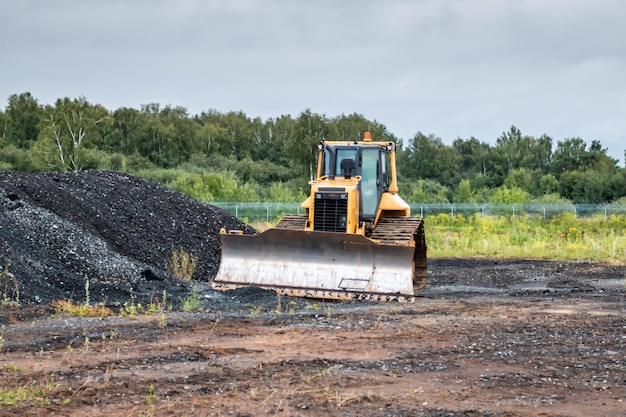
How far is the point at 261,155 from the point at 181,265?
6717cm

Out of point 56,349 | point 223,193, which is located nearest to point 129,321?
point 56,349

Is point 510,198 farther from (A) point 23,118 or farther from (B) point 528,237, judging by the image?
(A) point 23,118

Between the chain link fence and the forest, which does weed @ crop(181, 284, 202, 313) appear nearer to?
the chain link fence

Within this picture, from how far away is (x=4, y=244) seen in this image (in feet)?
47.9

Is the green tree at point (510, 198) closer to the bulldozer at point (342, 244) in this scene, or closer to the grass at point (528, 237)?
the grass at point (528, 237)

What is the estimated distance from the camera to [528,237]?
32.0 meters

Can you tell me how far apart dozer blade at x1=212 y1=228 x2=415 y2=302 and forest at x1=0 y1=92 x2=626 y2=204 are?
96.9ft

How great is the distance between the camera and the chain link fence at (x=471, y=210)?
130ft

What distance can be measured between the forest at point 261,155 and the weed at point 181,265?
25.9 m

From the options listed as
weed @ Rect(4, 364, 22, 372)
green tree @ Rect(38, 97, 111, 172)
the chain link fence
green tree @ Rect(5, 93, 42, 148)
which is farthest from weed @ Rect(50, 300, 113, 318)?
green tree @ Rect(5, 93, 42, 148)

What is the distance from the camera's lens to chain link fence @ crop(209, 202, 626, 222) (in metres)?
39.6

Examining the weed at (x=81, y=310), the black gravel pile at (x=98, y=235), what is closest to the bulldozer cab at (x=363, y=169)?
the black gravel pile at (x=98, y=235)

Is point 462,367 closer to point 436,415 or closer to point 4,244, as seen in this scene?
point 436,415

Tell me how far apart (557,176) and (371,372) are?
73399mm
